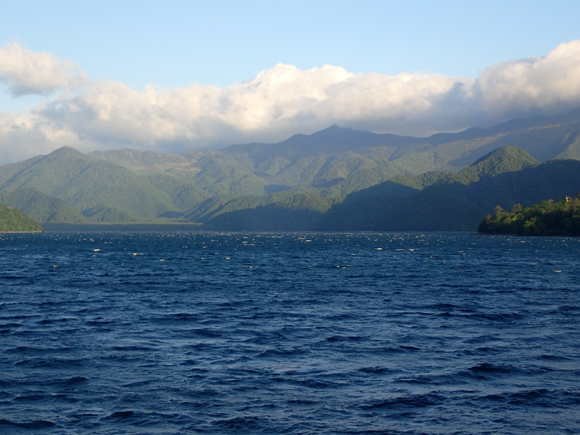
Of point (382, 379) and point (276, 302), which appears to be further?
point (276, 302)

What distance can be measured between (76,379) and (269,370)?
11.3 meters

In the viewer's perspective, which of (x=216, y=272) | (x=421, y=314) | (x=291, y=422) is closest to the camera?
(x=291, y=422)

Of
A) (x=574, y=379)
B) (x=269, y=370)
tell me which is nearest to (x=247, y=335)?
(x=269, y=370)

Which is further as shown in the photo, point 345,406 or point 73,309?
point 73,309

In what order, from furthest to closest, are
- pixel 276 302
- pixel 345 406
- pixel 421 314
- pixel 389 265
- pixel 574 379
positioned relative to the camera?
1. pixel 389 265
2. pixel 276 302
3. pixel 421 314
4. pixel 574 379
5. pixel 345 406

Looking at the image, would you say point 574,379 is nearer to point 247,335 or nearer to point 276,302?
point 247,335

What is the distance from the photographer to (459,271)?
10800cm

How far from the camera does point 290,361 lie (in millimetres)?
37719

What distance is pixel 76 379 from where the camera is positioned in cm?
3397

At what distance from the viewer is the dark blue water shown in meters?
27.5

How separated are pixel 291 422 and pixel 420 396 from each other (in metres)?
7.79

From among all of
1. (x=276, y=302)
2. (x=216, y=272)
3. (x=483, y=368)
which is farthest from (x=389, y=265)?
(x=483, y=368)

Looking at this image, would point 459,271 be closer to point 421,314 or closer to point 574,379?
point 421,314

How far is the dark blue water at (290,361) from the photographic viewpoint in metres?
27.5
